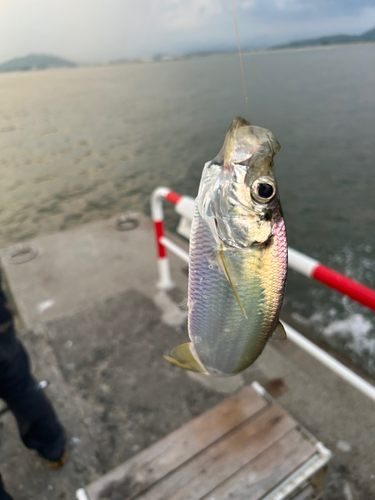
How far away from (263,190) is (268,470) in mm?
1782

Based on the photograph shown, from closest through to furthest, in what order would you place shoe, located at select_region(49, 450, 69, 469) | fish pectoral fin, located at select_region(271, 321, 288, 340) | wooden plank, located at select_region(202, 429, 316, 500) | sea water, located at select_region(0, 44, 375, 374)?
fish pectoral fin, located at select_region(271, 321, 288, 340)
wooden plank, located at select_region(202, 429, 316, 500)
shoe, located at select_region(49, 450, 69, 469)
sea water, located at select_region(0, 44, 375, 374)

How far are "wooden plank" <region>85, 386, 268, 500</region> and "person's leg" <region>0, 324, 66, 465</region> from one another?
58cm

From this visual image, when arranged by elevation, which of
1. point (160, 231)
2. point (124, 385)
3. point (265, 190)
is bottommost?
point (124, 385)

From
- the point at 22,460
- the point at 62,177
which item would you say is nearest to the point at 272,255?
the point at 22,460

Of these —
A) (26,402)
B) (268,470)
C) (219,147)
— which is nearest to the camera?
(268,470)

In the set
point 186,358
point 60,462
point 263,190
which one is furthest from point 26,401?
point 263,190

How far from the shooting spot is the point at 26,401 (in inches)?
83.4

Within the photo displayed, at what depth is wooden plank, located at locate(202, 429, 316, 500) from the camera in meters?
1.84

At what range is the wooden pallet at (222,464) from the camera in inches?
73.2

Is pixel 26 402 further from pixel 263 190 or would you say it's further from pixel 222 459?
pixel 263 190

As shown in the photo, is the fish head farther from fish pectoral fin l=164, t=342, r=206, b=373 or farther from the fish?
fish pectoral fin l=164, t=342, r=206, b=373

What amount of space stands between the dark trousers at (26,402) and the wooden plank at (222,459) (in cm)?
86

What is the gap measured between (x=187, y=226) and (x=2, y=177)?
994 cm

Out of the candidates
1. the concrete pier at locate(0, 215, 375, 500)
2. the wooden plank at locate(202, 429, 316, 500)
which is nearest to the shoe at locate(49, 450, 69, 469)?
the concrete pier at locate(0, 215, 375, 500)
